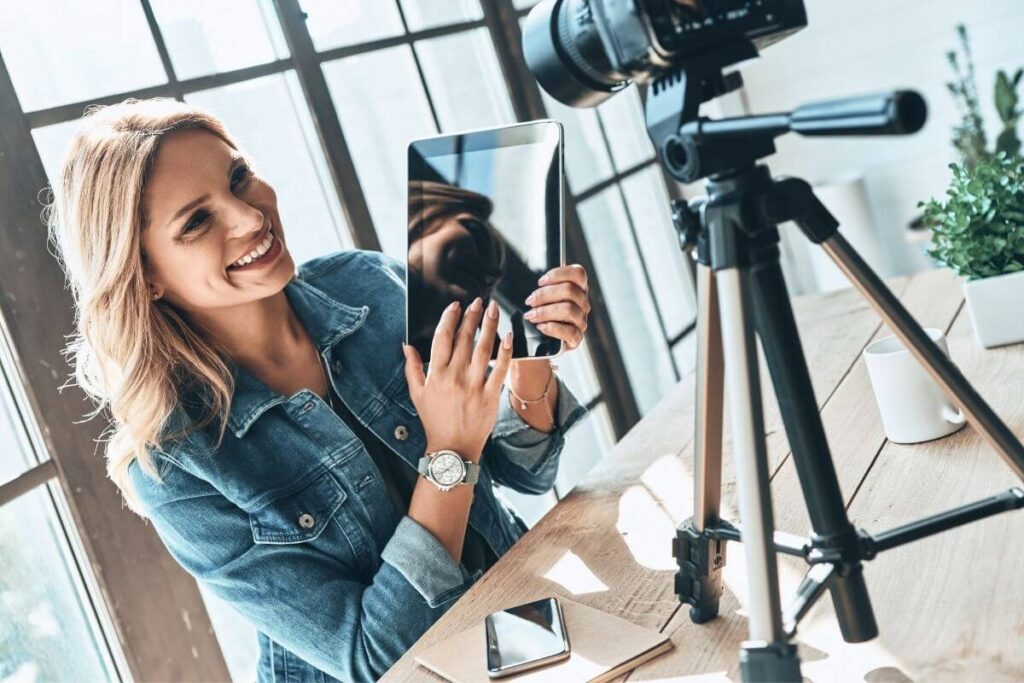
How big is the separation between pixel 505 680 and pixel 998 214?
71 centimetres

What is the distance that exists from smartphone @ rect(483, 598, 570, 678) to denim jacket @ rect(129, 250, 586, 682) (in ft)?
0.67

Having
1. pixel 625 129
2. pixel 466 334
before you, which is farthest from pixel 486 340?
pixel 625 129

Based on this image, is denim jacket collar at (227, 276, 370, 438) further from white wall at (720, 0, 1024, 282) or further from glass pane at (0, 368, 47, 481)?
white wall at (720, 0, 1024, 282)

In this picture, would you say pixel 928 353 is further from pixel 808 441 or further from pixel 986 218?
pixel 986 218

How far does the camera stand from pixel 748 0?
62cm

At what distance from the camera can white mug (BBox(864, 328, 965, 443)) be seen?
0.93 meters

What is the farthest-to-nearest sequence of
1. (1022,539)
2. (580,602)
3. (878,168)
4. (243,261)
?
(878,168) → (243,261) → (580,602) → (1022,539)

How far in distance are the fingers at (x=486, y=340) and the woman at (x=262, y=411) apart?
2 centimetres

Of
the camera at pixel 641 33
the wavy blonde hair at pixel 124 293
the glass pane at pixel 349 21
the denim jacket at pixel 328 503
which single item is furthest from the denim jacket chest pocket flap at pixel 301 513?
the glass pane at pixel 349 21

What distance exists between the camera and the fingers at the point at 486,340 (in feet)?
3.31

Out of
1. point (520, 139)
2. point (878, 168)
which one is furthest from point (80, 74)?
point (878, 168)

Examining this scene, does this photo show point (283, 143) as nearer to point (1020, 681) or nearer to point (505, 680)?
point (505, 680)

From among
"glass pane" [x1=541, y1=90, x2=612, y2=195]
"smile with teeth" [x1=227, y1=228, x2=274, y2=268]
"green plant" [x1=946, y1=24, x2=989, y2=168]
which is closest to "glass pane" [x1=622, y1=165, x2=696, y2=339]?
"glass pane" [x1=541, y1=90, x2=612, y2=195]

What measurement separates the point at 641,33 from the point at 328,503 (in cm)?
70
